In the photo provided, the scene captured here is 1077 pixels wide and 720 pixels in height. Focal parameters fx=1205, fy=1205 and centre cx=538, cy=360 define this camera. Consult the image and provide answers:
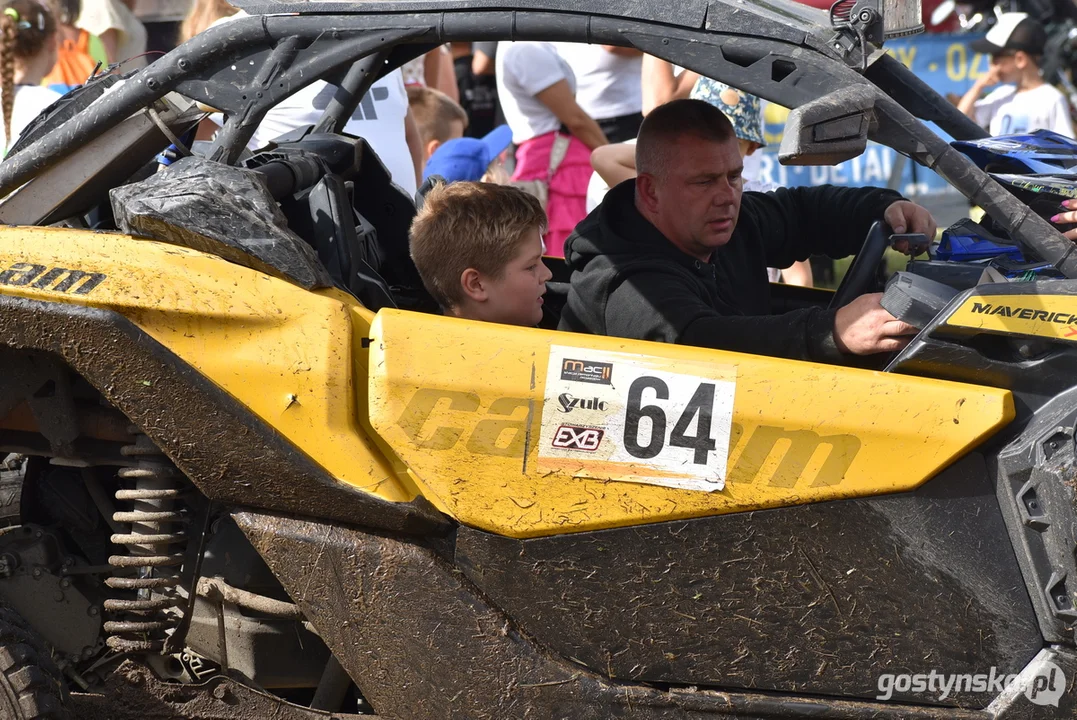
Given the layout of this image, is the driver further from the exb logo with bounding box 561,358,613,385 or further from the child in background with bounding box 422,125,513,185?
the child in background with bounding box 422,125,513,185

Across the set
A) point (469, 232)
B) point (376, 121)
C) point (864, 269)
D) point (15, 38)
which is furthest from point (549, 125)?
point (469, 232)

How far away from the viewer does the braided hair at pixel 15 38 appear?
196 inches

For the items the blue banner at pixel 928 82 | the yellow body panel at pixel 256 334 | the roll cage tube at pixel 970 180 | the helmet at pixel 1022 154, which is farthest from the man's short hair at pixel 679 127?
the blue banner at pixel 928 82

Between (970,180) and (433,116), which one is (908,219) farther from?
(433,116)

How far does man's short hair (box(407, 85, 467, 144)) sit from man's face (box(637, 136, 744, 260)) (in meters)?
3.06

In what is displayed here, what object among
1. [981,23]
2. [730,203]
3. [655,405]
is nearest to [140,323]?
[655,405]

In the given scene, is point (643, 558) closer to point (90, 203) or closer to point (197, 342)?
point (197, 342)

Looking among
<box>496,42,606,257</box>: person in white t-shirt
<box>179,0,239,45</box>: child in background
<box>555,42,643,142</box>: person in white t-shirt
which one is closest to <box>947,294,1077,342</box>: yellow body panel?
<box>179,0,239,45</box>: child in background

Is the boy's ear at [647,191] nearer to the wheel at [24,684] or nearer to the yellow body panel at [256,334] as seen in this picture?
the yellow body panel at [256,334]

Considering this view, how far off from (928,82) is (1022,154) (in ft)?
18.9

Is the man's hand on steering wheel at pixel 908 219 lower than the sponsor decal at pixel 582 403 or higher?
lower

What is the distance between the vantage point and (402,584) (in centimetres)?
225

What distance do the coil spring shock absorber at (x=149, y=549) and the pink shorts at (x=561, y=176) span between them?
3.35 meters

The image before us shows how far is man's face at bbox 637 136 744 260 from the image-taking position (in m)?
3.11
